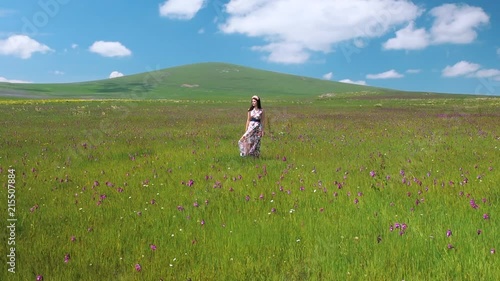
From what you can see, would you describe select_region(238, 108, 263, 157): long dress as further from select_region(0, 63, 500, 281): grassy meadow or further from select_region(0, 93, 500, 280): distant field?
select_region(0, 63, 500, 281): grassy meadow

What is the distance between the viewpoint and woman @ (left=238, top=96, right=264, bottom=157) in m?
12.4

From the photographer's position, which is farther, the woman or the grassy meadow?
the woman

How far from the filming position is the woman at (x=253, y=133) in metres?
12.4

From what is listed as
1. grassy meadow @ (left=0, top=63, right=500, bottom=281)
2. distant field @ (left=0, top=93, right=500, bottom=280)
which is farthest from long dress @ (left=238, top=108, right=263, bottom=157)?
grassy meadow @ (left=0, top=63, right=500, bottom=281)

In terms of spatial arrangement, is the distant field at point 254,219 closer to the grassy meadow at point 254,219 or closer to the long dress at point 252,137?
the grassy meadow at point 254,219

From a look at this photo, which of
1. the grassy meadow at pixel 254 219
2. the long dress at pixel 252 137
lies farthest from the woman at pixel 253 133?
the grassy meadow at pixel 254 219

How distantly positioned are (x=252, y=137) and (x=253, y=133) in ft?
0.49

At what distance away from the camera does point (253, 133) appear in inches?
496

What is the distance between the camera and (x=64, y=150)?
14188mm

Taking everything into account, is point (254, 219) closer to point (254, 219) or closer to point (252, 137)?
point (254, 219)

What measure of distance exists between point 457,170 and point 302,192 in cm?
440

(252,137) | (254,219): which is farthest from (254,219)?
(252,137)

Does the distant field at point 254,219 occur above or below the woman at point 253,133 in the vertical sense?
below

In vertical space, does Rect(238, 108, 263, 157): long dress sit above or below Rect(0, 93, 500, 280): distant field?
above
